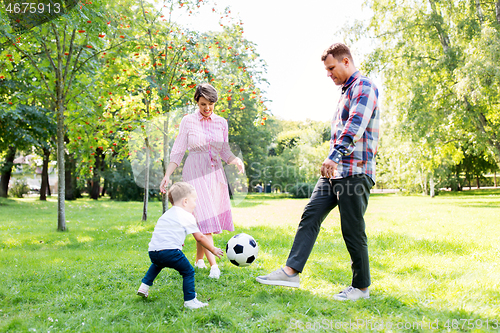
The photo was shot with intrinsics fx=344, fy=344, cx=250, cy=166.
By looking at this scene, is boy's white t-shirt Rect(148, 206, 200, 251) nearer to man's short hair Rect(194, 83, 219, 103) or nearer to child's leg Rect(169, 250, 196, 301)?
child's leg Rect(169, 250, 196, 301)

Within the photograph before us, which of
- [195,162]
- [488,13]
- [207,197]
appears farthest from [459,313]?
[488,13]

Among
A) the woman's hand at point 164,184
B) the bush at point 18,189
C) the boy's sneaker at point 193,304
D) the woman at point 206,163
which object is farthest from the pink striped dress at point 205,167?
the bush at point 18,189

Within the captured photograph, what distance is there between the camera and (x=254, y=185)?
36938 mm

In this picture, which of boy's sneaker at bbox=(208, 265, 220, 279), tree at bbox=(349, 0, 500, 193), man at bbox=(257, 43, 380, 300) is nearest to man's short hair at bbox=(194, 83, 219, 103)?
man at bbox=(257, 43, 380, 300)

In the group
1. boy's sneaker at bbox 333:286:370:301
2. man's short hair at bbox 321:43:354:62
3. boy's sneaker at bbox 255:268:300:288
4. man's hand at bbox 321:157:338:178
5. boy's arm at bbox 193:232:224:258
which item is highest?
man's short hair at bbox 321:43:354:62

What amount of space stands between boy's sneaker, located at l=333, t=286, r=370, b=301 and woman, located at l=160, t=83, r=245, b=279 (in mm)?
1409

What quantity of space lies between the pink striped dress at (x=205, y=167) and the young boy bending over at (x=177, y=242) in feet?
2.18

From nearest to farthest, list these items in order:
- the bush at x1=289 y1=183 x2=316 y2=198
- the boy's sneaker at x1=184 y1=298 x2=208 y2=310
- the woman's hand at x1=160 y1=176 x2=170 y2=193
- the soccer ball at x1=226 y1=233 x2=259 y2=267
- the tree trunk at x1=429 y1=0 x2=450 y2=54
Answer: the boy's sneaker at x1=184 y1=298 x2=208 y2=310 → the soccer ball at x1=226 y1=233 x2=259 y2=267 → the woman's hand at x1=160 y1=176 x2=170 y2=193 → the tree trunk at x1=429 y1=0 x2=450 y2=54 → the bush at x1=289 y1=183 x2=316 y2=198

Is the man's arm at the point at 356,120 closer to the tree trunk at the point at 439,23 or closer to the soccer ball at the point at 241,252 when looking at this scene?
the soccer ball at the point at 241,252

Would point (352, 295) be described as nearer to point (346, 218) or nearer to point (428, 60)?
point (346, 218)

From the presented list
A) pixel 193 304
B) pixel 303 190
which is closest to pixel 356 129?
pixel 193 304

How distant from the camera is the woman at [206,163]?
3.96 metres

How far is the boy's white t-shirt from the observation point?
3100 millimetres

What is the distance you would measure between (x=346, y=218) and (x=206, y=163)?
1.76m
